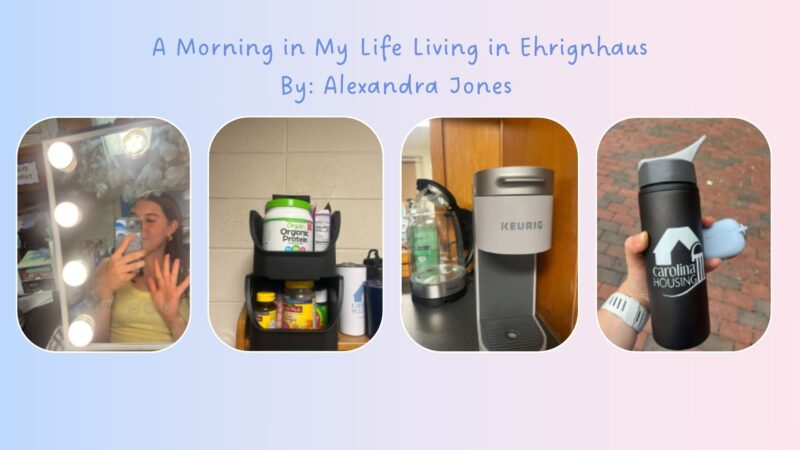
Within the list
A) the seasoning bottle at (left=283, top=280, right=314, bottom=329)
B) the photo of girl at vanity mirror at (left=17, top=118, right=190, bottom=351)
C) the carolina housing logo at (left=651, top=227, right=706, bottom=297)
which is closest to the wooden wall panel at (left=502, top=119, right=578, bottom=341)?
the carolina housing logo at (left=651, top=227, right=706, bottom=297)

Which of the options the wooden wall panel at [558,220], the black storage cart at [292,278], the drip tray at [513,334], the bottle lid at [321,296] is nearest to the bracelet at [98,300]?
the black storage cart at [292,278]

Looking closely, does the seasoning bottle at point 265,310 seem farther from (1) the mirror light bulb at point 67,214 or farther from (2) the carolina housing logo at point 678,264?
(2) the carolina housing logo at point 678,264

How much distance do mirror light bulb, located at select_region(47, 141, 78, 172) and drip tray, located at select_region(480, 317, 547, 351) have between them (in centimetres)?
77

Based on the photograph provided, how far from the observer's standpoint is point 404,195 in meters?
0.96

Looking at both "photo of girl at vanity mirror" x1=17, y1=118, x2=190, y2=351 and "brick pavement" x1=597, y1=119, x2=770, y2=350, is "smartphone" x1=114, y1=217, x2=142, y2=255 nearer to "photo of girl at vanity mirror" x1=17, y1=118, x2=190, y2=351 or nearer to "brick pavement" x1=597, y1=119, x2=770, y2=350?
"photo of girl at vanity mirror" x1=17, y1=118, x2=190, y2=351

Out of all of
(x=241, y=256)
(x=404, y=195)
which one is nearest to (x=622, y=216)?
(x=404, y=195)

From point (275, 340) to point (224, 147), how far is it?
42 cm

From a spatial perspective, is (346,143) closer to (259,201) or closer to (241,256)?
(259,201)

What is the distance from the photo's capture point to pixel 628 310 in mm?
696

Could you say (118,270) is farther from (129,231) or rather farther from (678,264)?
(678,264)

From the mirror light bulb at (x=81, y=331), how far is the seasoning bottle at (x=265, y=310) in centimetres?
28

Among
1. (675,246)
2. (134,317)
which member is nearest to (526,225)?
(675,246)

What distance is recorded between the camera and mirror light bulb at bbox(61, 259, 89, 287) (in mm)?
703

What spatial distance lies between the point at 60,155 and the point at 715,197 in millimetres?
1205
